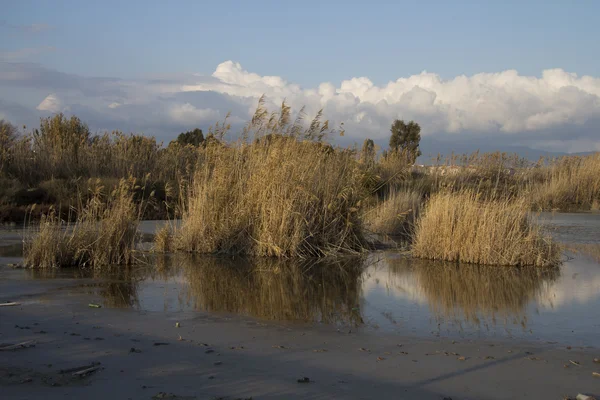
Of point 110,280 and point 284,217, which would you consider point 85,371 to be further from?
A: point 284,217

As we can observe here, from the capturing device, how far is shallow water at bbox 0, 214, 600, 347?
22.1ft

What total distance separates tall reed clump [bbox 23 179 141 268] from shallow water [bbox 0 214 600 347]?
0.46m

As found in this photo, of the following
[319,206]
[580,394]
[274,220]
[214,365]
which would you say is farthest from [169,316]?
[319,206]

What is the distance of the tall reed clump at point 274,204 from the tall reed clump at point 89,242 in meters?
1.91

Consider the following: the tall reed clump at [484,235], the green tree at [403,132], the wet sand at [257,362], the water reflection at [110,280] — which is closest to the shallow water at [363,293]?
the water reflection at [110,280]

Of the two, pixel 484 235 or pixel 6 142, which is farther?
pixel 6 142

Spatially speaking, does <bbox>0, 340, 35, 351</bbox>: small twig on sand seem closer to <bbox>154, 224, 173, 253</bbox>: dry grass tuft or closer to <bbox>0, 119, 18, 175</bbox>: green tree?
<bbox>154, 224, 173, 253</bbox>: dry grass tuft

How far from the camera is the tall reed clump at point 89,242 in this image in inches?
384

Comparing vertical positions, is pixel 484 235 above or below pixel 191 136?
below

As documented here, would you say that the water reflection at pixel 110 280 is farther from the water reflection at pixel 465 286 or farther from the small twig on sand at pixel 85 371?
the water reflection at pixel 465 286

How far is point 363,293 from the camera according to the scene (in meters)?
8.51

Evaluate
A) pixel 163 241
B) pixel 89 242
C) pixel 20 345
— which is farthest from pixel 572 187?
pixel 20 345

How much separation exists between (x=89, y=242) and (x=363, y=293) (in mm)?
4673

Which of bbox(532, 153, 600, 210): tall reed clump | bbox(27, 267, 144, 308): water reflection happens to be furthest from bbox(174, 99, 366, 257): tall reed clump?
bbox(532, 153, 600, 210): tall reed clump
